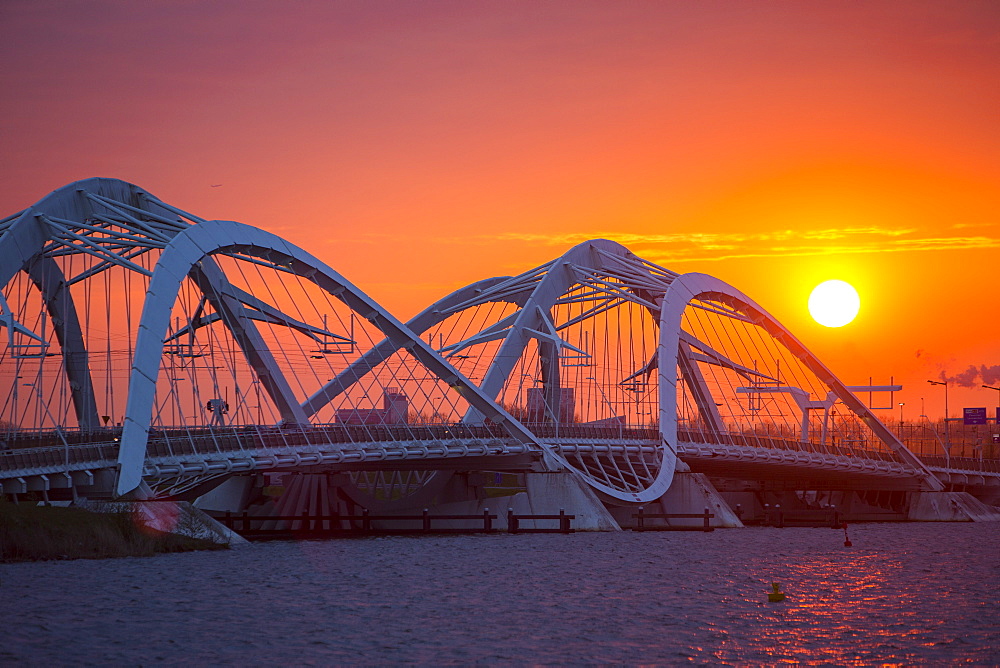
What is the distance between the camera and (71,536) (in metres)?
39.9

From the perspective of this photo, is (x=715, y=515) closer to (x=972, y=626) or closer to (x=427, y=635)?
(x=972, y=626)

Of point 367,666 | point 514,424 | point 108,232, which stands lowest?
point 367,666

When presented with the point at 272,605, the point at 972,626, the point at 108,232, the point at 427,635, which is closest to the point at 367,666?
the point at 427,635

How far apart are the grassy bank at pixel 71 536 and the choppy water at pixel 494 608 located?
2.63ft

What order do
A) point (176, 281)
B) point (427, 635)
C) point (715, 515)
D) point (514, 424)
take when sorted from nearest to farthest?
1. point (427, 635)
2. point (176, 281)
3. point (514, 424)
4. point (715, 515)

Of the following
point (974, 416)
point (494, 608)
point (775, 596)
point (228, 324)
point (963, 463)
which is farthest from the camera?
point (974, 416)

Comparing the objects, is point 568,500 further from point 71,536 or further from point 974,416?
point 974,416

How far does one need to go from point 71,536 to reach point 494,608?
45.4ft

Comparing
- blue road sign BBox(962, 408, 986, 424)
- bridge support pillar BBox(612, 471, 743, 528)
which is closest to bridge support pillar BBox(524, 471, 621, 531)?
bridge support pillar BBox(612, 471, 743, 528)

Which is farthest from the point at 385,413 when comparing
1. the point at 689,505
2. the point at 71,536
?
the point at 71,536

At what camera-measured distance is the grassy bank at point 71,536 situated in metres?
38.1

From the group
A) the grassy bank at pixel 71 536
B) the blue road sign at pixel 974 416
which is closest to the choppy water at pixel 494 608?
the grassy bank at pixel 71 536

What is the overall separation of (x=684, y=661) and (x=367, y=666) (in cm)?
618

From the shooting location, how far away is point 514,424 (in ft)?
222
